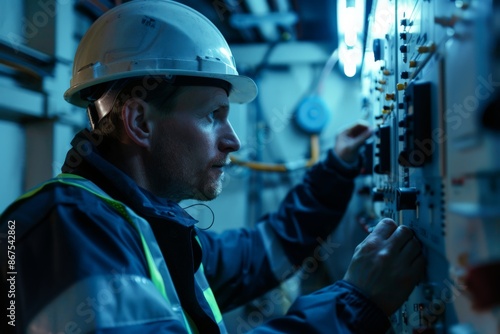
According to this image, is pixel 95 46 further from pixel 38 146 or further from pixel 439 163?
pixel 439 163

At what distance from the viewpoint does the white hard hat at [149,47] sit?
1.13 meters

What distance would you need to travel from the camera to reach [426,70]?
76 cm

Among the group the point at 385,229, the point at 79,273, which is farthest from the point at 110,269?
the point at 385,229

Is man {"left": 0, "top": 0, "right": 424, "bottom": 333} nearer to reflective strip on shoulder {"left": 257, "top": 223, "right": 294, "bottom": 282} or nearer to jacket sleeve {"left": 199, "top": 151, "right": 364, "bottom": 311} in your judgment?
jacket sleeve {"left": 199, "top": 151, "right": 364, "bottom": 311}

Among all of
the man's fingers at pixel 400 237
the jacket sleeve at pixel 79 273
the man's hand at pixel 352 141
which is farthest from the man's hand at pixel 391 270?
the man's hand at pixel 352 141

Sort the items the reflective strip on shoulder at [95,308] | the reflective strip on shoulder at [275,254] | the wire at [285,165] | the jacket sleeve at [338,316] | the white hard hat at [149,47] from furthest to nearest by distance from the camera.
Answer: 1. the wire at [285,165]
2. the reflective strip on shoulder at [275,254]
3. the white hard hat at [149,47]
4. the jacket sleeve at [338,316]
5. the reflective strip on shoulder at [95,308]

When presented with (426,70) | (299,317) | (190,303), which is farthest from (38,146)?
(426,70)

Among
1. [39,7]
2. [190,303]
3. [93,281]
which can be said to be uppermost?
[39,7]

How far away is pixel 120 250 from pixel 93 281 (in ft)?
0.25

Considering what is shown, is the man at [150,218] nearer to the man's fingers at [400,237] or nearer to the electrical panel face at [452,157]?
the man's fingers at [400,237]

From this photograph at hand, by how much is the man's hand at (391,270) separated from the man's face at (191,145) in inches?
18.5

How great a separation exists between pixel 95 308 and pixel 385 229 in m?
0.57

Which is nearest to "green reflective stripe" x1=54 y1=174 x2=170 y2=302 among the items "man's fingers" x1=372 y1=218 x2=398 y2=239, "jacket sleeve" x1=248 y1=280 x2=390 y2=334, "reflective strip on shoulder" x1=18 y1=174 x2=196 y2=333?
"reflective strip on shoulder" x1=18 y1=174 x2=196 y2=333

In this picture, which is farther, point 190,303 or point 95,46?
point 95,46
